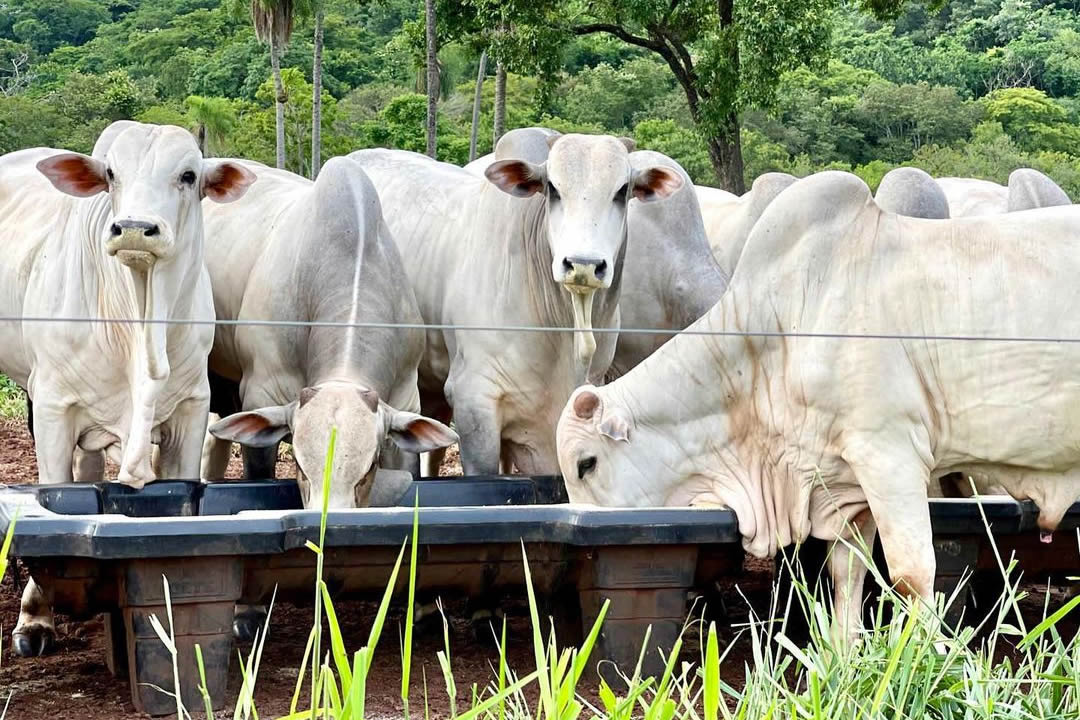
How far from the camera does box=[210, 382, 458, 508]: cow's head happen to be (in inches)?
190

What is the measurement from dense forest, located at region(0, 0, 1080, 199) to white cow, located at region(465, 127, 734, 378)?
1722 centimetres

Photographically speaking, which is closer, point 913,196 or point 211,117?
point 913,196

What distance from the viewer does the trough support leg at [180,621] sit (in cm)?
408

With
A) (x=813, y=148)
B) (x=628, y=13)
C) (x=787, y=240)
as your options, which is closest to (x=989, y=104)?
(x=813, y=148)

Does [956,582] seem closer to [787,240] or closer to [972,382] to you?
[972,382]

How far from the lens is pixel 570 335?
5715 millimetres

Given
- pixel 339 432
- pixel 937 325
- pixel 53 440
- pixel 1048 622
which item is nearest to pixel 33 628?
pixel 53 440

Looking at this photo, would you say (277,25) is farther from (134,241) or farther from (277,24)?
(134,241)

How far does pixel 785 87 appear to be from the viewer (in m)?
39.6

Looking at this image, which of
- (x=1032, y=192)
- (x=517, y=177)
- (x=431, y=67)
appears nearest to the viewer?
(x=517, y=177)

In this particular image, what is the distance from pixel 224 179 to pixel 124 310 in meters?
0.52

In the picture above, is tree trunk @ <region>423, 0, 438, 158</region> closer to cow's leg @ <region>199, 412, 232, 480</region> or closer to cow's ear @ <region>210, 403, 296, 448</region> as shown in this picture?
cow's leg @ <region>199, 412, 232, 480</region>

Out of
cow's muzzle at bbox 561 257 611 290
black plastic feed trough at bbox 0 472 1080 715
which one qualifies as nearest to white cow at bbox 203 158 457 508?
black plastic feed trough at bbox 0 472 1080 715

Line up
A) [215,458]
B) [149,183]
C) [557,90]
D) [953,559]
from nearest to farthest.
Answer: [953,559], [149,183], [215,458], [557,90]
